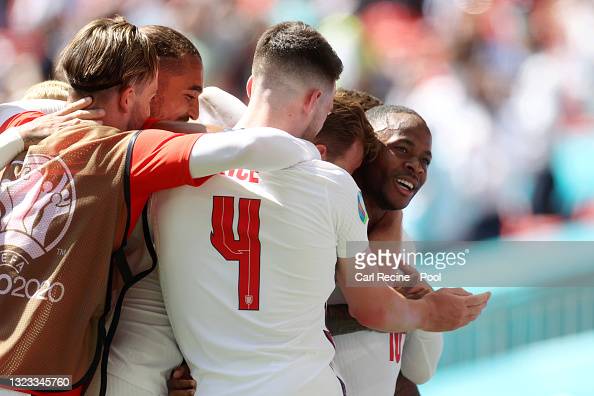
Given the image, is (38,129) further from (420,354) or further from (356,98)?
(420,354)

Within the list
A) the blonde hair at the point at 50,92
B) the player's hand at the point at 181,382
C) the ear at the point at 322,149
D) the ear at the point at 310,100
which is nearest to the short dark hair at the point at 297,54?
the ear at the point at 310,100

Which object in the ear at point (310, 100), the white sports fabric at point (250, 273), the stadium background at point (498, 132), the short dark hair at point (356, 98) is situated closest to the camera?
the white sports fabric at point (250, 273)

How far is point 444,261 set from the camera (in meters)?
4.89

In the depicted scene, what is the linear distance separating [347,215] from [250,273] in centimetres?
25

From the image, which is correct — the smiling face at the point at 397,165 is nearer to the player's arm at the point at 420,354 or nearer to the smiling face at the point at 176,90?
the player's arm at the point at 420,354

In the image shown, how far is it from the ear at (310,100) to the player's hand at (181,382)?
2.13 ft

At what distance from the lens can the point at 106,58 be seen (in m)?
1.95

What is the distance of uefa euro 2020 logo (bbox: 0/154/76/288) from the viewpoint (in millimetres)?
1869

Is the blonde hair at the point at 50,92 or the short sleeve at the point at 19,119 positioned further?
the blonde hair at the point at 50,92

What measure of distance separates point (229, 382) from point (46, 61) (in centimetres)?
516

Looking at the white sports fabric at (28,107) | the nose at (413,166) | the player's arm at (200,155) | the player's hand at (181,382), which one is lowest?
the player's hand at (181,382)

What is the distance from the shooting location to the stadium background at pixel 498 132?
14.9 ft

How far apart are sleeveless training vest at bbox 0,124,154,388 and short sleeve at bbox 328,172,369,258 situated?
453mm

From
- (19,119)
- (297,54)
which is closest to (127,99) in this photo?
(19,119)
